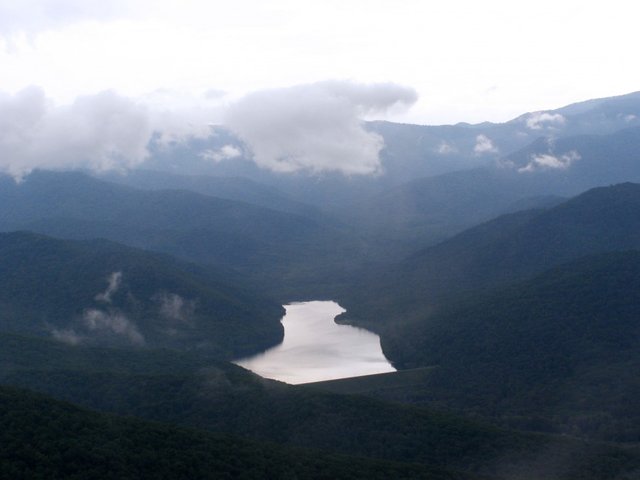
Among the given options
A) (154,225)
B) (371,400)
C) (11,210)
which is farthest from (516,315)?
(11,210)

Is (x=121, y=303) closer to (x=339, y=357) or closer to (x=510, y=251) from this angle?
(x=339, y=357)

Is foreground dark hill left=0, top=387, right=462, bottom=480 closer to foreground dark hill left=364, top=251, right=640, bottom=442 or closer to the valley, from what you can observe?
the valley

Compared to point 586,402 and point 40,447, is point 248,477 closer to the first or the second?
point 40,447

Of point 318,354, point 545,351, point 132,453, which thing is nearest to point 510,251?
point 318,354

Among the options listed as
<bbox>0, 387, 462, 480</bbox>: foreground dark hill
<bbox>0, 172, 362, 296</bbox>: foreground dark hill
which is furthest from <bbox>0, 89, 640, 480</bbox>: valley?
<bbox>0, 172, 362, 296</bbox>: foreground dark hill

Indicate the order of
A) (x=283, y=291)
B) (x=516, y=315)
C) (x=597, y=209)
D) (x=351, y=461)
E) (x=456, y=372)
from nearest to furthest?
(x=351, y=461) < (x=456, y=372) < (x=516, y=315) < (x=597, y=209) < (x=283, y=291)

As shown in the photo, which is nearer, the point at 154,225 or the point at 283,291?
the point at 283,291
